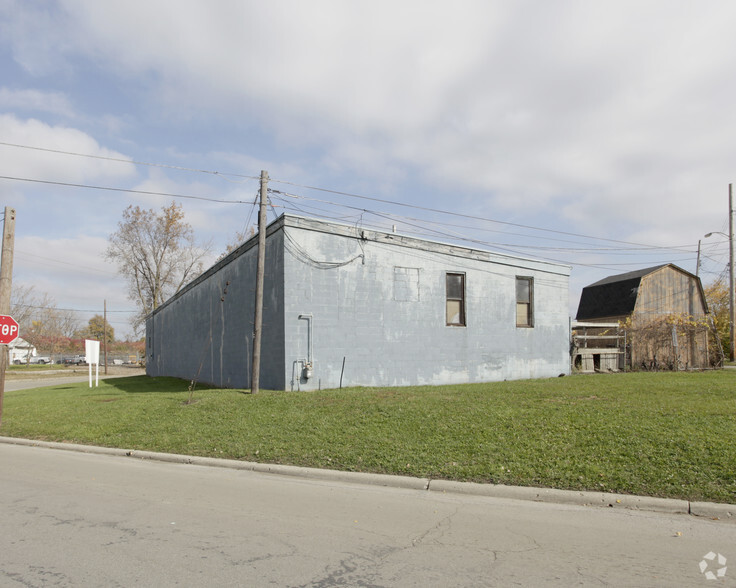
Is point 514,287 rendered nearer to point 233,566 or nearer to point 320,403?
point 320,403

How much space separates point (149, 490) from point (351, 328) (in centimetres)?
832

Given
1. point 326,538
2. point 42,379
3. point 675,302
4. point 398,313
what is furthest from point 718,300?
point 42,379

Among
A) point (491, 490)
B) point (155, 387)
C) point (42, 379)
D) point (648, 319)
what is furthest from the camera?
point (42, 379)

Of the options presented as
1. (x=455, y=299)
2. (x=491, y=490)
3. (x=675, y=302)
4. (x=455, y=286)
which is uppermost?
(x=675, y=302)

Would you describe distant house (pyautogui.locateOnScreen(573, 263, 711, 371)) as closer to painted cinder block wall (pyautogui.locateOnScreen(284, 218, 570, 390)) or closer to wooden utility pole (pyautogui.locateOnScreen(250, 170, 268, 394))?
painted cinder block wall (pyautogui.locateOnScreen(284, 218, 570, 390))

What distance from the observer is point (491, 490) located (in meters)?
6.17

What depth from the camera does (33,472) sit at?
7.52m

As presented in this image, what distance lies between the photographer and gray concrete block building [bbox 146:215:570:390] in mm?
13633

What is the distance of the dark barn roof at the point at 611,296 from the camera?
28797mm

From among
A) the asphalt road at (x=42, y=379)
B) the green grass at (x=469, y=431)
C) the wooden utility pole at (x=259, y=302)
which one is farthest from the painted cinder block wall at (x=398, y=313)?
the asphalt road at (x=42, y=379)

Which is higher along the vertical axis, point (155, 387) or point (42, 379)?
point (155, 387)

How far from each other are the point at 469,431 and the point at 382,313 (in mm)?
6720

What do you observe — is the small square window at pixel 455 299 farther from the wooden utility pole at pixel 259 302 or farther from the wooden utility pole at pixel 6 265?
the wooden utility pole at pixel 6 265

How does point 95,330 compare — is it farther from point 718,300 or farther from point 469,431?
point 469,431
